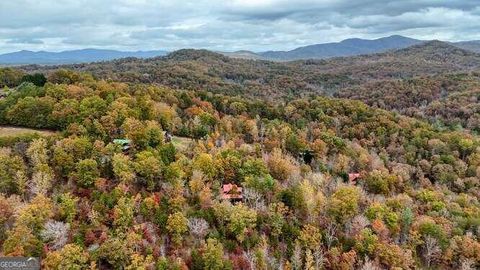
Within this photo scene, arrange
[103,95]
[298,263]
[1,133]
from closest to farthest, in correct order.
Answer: [298,263]
[1,133]
[103,95]

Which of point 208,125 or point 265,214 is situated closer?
point 265,214

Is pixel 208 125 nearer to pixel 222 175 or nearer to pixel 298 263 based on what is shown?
pixel 222 175

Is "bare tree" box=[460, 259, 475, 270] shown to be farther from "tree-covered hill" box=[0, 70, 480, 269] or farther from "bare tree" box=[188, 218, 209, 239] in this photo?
"bare tree" box=[188, 218, 209, 239]

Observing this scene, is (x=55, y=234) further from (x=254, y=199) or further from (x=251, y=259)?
(x=254, y=199)

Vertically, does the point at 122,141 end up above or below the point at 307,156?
above

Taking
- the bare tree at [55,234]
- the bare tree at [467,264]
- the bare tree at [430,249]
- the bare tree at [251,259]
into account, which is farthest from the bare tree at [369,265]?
the bare tree at [55,234]

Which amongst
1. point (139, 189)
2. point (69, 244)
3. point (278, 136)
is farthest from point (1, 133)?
point (278, 136)

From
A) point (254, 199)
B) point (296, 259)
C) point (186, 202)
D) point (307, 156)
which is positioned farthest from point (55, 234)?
point (307, 156)
